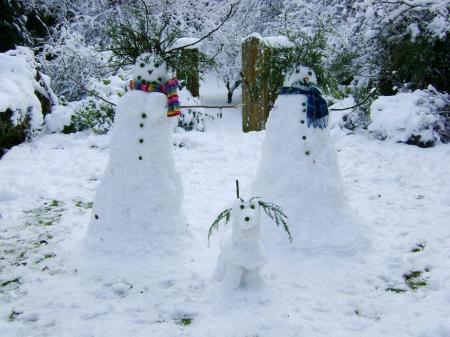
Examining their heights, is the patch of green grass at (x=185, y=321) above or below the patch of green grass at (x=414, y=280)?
below

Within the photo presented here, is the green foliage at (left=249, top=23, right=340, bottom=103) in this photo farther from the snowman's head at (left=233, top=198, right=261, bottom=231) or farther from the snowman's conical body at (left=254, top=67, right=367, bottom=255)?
the snowman's head at (left=233, top=198, right=261, bottom=231)

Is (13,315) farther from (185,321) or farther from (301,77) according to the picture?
(301,77)

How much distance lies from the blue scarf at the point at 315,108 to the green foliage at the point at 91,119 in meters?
5.49

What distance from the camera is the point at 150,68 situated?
4492 millimetres

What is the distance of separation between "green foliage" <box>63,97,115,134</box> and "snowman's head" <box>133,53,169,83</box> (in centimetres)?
493

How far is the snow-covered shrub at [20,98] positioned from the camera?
7.71 m

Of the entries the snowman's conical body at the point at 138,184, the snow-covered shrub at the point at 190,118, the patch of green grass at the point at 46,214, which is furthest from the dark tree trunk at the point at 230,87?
the snowman's conical body at the point at 138,184

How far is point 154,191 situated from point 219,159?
364 centimetres

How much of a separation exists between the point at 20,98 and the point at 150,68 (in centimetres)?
452

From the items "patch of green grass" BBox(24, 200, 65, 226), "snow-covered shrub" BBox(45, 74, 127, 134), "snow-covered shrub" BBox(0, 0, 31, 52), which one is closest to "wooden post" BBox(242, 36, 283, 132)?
"snow-covered shrub" BBox(45, 74, 127, 134)

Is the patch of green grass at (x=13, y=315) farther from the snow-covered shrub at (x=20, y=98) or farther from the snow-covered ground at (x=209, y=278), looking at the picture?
the snow-covered shrub at (x=20, y=98)

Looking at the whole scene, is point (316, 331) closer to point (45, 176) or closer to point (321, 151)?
point (321, 151)

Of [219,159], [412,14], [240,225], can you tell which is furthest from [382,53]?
[240,225]

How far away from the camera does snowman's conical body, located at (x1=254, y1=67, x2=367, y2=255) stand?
15.3ft
